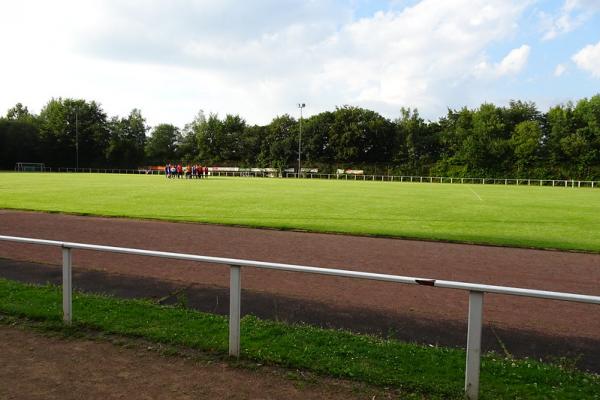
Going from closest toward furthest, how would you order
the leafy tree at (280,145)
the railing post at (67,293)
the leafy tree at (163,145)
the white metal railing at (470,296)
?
the white metal railing at (470,296) → the railing post at (67,293) → the leafy tree at (280,145) → the leafy tree at (163,145)

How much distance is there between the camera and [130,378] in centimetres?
426

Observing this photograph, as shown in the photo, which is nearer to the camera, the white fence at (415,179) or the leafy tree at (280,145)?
the white fence at (415,179)

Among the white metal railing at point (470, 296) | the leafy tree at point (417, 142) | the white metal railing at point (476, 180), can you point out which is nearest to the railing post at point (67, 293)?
the white metal railing at point (470, 296)

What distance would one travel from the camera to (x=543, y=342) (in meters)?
5.69

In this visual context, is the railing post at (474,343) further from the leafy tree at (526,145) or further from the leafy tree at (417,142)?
the leafy tree at (417,142)

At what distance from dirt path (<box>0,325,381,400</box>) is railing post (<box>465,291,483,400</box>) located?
83 cm

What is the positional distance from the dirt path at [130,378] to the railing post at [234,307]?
0.22 metres

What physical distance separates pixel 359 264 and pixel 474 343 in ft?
19.0

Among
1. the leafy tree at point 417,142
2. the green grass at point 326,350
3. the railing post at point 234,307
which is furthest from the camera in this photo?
the leafy tree at point 417,142

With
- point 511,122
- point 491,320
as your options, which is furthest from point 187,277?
point 511,122

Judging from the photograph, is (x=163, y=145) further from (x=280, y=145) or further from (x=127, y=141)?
(x=280, y=145)

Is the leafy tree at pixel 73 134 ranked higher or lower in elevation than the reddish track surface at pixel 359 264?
higher

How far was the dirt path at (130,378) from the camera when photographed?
398cm

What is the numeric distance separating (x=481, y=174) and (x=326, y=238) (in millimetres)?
67964
